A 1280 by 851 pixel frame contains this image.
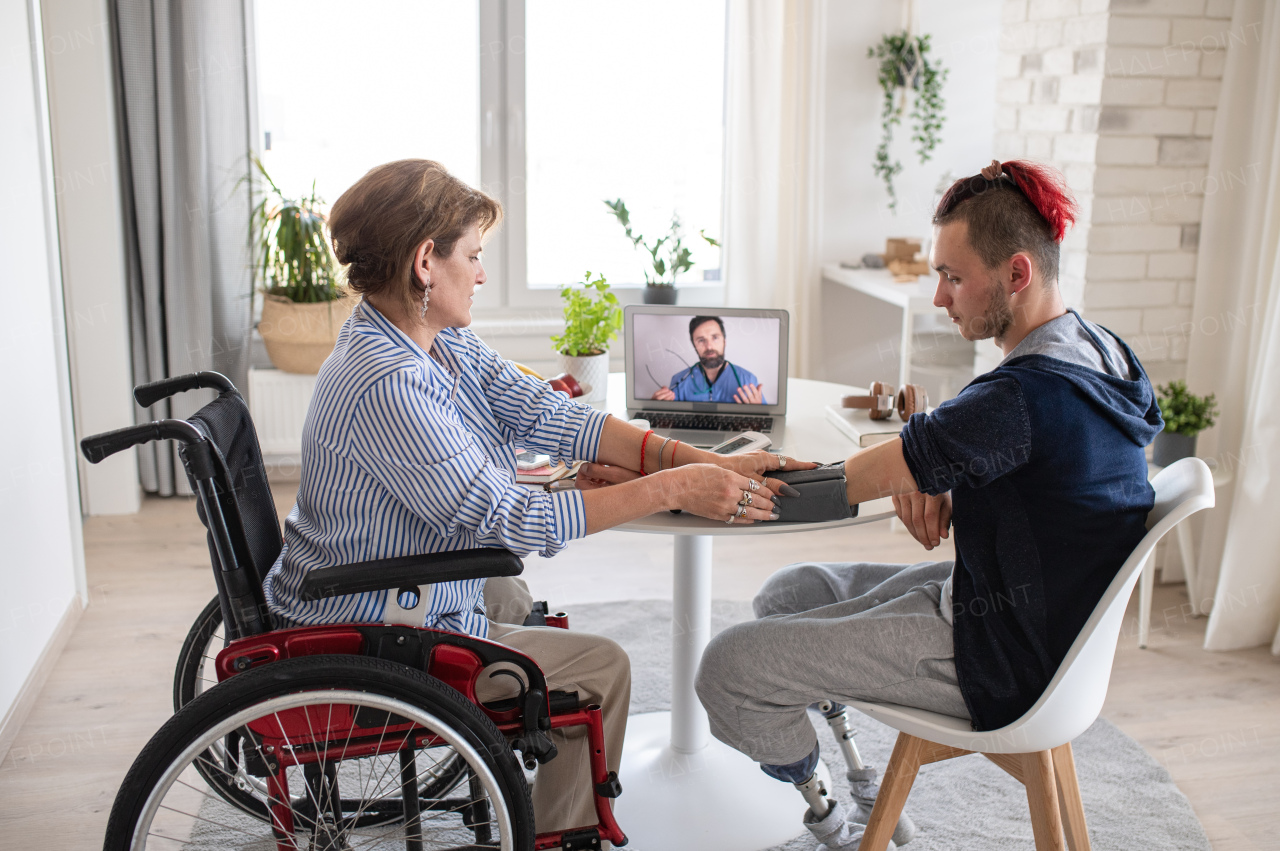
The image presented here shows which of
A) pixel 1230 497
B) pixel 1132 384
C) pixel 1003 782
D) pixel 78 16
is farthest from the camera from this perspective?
pixel 78 16

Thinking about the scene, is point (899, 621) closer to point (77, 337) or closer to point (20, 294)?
point (20, 294)

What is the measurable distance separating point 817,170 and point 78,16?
246 centimetres

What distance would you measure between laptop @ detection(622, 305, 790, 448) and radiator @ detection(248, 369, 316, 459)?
184cm

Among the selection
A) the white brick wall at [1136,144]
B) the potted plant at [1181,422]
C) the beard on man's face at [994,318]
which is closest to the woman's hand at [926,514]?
the beard on man's face at [994,318]

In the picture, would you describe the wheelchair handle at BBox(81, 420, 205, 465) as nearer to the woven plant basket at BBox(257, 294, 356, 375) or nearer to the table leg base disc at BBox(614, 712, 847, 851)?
the table leg base disc at BBox(614, 712, 847, 851)

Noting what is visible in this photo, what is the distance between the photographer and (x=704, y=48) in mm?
3947

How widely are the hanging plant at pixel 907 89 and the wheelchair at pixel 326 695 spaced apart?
3.03m

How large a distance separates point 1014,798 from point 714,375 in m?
1.00

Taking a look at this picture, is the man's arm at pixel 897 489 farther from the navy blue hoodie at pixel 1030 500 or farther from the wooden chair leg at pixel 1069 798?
the wooden chair leg at pixel 1069 798

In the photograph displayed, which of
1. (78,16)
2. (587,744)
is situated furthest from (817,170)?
(587,744)

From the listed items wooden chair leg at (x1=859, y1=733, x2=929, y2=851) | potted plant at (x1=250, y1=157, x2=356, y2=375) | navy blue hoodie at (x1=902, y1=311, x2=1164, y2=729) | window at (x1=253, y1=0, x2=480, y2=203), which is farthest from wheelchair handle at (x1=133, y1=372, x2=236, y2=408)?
window at (x1=253, y1=0, x2=480, y2=203)

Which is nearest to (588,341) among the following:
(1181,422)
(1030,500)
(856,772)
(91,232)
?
(856,772)

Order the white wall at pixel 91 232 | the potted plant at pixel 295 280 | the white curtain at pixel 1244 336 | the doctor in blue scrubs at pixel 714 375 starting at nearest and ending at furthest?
the doctor in blue scrubs at pixel 714 375 → the white curtain at pixel 1244 336 → the white wall at pixel 91 232 → the potted plant at pixel 295 280

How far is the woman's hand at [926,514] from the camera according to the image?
1624mm
